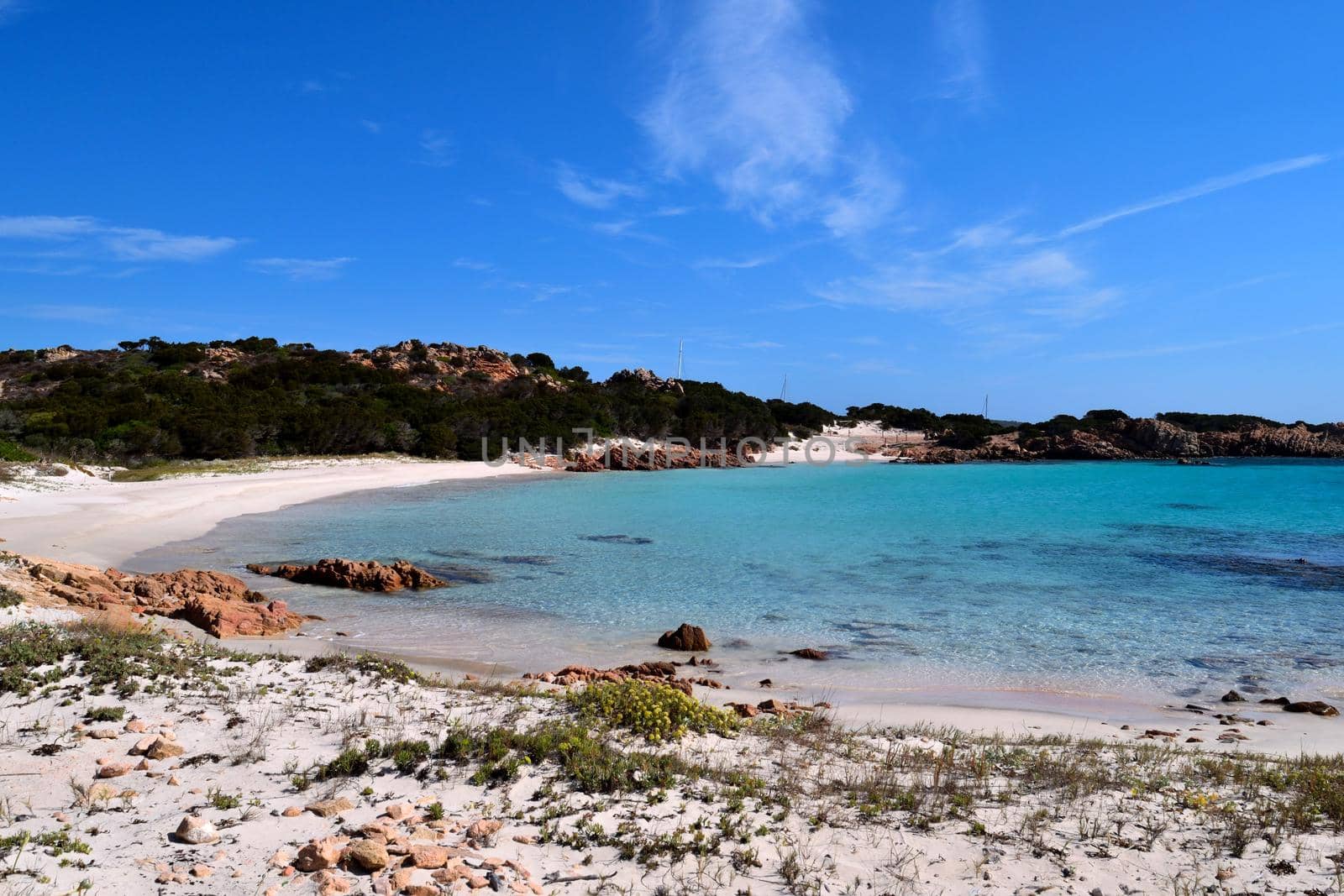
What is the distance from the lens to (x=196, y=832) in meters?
4.09

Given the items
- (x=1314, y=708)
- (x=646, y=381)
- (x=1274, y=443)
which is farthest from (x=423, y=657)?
(x=1274, y=443)

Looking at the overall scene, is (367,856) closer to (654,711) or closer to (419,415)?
(654,711)

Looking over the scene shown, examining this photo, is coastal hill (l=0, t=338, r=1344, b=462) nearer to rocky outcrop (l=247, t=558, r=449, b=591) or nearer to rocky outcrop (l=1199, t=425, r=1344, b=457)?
rocky outcrop (l=1199, t=425, r=1344, b=457)

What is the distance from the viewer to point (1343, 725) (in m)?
7.81

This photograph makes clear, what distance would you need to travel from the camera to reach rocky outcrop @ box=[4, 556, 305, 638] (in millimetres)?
9320

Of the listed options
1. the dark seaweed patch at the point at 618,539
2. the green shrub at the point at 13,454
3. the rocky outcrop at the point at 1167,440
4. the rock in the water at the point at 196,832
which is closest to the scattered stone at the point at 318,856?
the rock in the water at the point at 196,832

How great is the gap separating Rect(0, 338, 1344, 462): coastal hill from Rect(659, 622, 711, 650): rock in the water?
83.7 feet

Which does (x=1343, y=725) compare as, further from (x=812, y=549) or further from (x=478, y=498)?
(x=478, y=498)

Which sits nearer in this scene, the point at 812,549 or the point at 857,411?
the point at 812,549

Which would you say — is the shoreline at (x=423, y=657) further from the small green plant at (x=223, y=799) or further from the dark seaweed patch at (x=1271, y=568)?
the dark seaweed patch at (x=1271, y=568)

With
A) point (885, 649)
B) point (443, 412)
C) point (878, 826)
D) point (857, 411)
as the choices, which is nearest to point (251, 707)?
point (878, 826)

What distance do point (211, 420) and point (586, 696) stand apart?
36.1m

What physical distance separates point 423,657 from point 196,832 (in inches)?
202

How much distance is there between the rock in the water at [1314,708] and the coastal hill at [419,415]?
3226 centimetres
